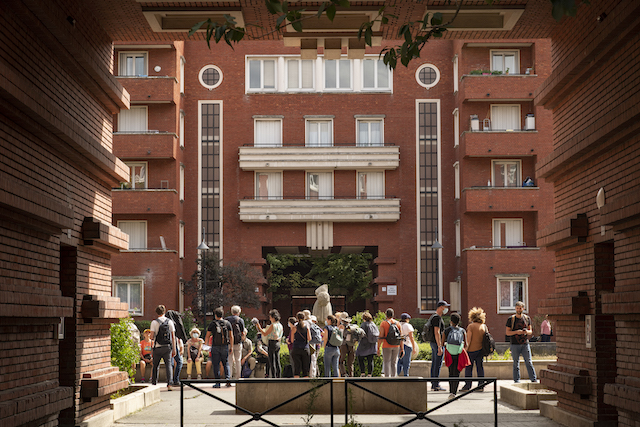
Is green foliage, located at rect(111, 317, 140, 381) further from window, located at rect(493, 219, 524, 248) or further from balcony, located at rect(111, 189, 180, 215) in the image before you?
window, located at rect(493, 219, 524, 248)

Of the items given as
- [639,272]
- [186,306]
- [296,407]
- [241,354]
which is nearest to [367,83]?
[186,306]

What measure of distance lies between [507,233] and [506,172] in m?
3.10

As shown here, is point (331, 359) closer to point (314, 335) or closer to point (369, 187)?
point (314, 335)

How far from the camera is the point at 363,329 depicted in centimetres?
1833

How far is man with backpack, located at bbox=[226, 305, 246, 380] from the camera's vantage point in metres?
19.3

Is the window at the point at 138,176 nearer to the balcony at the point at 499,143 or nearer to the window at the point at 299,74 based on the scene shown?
the window at the point at 299,74

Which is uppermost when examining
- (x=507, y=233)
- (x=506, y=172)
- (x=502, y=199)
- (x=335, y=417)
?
(x=506, y=172)

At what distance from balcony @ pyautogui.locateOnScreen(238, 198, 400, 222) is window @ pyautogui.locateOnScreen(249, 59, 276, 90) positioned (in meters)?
6.25

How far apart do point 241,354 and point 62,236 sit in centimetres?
931

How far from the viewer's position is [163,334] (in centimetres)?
1795

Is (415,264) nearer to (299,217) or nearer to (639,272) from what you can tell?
(299,217)

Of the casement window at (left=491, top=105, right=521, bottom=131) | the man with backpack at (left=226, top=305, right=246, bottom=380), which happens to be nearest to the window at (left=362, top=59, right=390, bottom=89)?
the casement window at (left=491, top=105, right=521, bottom=131)

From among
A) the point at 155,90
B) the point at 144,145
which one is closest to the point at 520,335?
the point at 144,145

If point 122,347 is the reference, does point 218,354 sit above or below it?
below
